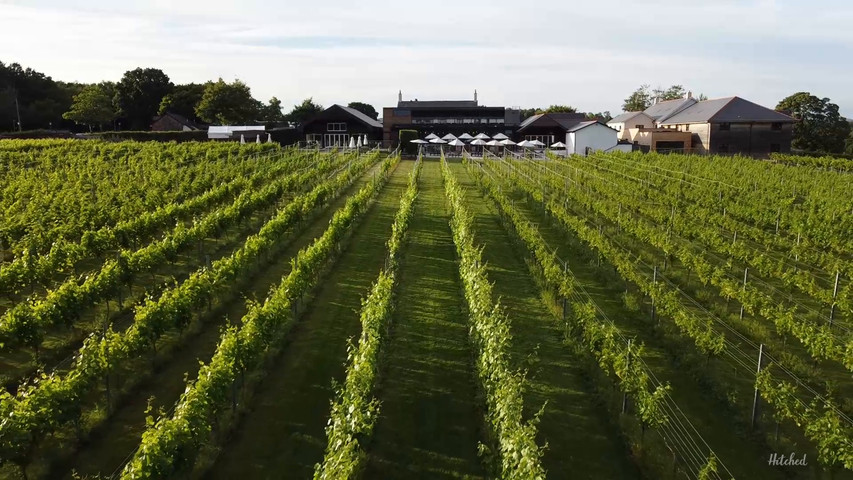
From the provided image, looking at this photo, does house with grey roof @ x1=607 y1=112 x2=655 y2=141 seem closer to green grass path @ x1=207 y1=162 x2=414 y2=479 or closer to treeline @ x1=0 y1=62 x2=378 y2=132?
treeline @ x1=0 y1=62 x2=378 y2=132

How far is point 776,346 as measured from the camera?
1352 cm

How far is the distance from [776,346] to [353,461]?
1082cm

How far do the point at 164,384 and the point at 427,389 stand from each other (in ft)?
17.0

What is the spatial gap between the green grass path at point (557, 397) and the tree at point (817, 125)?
2786 inches

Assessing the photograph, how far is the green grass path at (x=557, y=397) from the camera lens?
376 inches

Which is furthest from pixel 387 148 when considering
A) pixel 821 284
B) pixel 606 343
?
pixel 606 343

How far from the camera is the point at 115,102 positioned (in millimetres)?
84812

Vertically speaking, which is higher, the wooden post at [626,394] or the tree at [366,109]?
the tree at [366,109]

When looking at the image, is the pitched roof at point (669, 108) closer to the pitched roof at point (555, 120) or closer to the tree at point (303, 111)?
the pitched roof at point (555, 120)

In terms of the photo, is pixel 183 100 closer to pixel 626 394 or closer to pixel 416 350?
pixel 416 350

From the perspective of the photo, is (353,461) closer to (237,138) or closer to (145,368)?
(145,368)

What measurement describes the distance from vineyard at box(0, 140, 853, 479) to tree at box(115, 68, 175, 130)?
69.2 m

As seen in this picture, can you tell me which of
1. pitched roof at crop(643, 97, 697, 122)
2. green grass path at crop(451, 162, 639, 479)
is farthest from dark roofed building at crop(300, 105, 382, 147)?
green grass path at crop(451, 162, 639, 479)

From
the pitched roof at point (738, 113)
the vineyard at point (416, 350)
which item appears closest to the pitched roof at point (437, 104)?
the pitched roof at point (738, 113)
